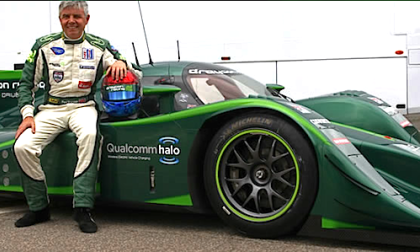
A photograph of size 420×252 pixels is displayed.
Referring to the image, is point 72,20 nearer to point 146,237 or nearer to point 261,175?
point 146,237

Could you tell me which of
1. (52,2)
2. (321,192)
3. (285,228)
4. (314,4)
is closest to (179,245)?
(285,228)

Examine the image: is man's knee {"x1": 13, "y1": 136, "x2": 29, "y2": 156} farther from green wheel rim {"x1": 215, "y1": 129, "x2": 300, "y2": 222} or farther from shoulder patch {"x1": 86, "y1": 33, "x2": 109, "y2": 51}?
green wheel rim {"x1": 215, "y1": 129, "x2": 300, "y2": 222}

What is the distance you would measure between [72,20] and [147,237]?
160cm

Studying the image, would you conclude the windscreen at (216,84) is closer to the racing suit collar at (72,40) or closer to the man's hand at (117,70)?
the man's hand at (117,70)

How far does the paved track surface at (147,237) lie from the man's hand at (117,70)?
999mm

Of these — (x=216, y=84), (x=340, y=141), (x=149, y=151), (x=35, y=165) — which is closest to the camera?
(x=340, y=141)

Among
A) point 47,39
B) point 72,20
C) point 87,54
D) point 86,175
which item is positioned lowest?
point 86,175

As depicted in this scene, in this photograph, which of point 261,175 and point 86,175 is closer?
point 261,175

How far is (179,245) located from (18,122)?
84.6 inches

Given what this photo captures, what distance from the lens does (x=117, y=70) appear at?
4375mm

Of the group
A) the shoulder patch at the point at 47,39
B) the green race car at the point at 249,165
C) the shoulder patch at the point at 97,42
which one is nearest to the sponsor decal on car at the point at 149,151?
the green race car at the point at 249,165

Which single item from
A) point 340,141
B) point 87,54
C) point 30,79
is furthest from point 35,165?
point 340,141

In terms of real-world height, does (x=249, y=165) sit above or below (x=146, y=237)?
above

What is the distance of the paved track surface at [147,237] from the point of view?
360 centimetres
